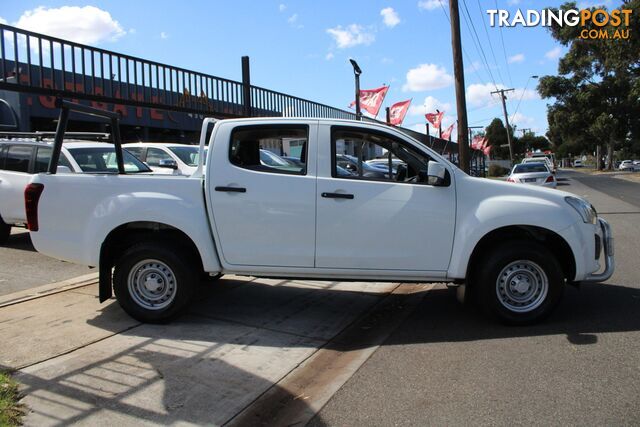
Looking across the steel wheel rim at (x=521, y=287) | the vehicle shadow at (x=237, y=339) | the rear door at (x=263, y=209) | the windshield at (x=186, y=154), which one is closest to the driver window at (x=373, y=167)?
the rear door at (x=263, y=209)

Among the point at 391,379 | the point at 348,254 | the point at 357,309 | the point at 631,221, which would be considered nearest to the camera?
the point at 391,379

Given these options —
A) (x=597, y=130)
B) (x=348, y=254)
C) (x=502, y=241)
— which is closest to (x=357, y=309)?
(x=348, y=254)

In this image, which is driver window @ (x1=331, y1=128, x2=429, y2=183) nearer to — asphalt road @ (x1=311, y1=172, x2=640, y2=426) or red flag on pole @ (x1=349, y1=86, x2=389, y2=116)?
asphalt road @ (x1=311, y1=172, x2=640, y2=426)

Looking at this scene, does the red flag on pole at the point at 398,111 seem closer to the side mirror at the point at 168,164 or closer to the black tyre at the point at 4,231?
the side mirror at the point at 168,164

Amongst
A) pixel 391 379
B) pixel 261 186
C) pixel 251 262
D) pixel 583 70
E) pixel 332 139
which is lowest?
pixel 391 379

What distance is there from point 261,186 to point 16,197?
6213mm

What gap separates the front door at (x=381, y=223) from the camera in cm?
509

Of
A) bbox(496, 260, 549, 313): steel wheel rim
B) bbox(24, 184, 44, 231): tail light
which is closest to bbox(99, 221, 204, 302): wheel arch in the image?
bbox(24, 184, 44, 231): tail light

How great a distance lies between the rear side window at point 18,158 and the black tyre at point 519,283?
8229mm

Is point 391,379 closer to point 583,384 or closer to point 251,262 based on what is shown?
point 583,384

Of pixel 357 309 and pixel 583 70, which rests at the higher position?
pixel 583 70

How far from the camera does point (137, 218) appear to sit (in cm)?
523

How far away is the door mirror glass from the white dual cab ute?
0.04 ft

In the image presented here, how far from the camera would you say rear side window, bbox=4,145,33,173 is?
31.2ft
